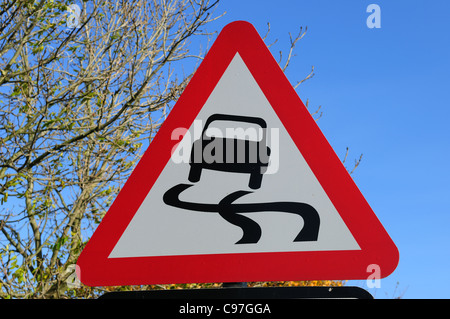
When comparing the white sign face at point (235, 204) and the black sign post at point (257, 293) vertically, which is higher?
the white sign face at point (235, 204)

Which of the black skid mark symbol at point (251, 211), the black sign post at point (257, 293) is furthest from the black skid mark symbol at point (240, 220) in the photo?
the black sign post at point (257, 293)

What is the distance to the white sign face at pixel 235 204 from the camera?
1.80 m

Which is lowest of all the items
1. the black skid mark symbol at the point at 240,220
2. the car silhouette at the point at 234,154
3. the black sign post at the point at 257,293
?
the black sign post at the point at 257,293

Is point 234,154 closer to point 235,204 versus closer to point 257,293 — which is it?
point 235,204

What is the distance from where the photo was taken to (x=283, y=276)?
69.5 inches

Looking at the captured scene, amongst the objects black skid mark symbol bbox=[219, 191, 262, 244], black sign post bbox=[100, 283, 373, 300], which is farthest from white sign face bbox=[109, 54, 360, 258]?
black sign post bbox=[100, 283, 373, 300]

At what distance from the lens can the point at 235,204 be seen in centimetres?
184

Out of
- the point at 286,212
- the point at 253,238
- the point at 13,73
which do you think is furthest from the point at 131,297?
the point at 13,73

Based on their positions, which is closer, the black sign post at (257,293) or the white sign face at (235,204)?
the black sign post at (257,293)

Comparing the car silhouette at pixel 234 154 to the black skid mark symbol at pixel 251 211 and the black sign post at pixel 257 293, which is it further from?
the black sign post at pixel 257 293

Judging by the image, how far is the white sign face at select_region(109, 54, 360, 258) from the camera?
1.80 m

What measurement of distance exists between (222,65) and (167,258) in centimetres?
84

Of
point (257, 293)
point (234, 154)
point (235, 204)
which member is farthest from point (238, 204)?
point (257, 293)

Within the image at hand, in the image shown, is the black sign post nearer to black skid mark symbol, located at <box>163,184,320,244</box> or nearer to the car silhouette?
black skid mark symbol, located at <box>163,184,320,244</box>
